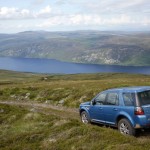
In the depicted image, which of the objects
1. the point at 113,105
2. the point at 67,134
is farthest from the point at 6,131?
the point at 113,105

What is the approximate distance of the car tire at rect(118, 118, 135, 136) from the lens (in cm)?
1587

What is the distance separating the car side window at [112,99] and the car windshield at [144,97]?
1663 millimetres

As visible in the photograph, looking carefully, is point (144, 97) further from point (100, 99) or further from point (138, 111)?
point (100, 99)

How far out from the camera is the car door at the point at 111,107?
17.4 m

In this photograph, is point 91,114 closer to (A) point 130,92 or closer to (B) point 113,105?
(B) point 113,105

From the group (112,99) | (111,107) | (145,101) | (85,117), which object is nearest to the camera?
(145,101)

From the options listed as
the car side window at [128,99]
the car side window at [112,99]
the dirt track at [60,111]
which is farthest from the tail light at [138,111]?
the dirt track at [60,111]

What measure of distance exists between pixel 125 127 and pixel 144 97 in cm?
185

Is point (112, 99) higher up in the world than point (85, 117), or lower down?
higher up

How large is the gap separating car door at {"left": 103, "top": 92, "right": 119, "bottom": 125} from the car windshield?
1623 millimetres

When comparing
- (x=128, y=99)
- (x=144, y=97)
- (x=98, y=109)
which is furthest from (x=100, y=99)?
(x=144, y=97)

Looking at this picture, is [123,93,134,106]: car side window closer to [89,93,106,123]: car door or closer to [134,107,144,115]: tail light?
[134,107,144,115]: tail light

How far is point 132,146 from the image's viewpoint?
1301 centimetres

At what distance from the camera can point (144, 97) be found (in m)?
16.2
